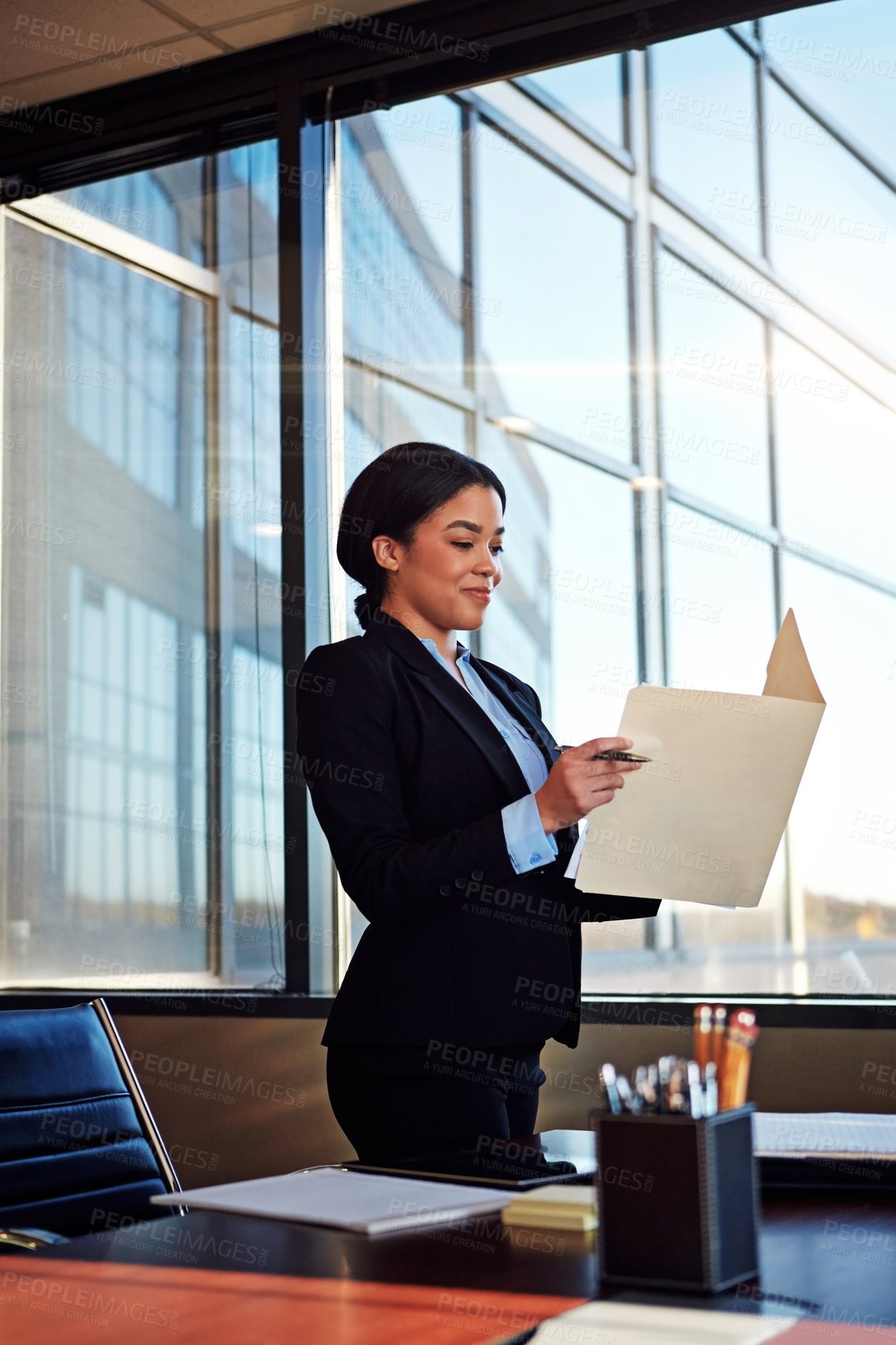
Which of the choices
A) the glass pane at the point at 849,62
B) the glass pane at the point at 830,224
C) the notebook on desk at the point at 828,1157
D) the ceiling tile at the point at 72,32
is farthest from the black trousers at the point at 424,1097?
the ceiling tile at the point at 72,32

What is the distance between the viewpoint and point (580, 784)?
1.60 meters

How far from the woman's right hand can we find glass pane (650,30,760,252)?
170cm

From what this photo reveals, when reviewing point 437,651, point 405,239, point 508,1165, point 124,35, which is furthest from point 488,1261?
point 124,35

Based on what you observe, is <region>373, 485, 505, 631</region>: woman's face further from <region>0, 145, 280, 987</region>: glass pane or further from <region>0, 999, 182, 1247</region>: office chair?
<region>0, 145, 280, 987</region>: glass pane

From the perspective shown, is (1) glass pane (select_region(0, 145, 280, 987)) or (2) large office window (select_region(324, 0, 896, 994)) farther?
(1) glass pane (select_region(0, 145, 280, 987))

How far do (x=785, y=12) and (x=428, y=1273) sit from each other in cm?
278

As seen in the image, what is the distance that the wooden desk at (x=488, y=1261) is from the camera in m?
0.92

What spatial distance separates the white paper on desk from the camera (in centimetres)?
84

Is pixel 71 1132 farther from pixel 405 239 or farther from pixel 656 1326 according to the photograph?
pixel 405 239

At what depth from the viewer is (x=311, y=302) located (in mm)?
3328

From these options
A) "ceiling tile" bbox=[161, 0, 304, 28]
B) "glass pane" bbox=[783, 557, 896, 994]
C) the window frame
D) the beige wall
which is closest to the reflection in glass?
the window frame

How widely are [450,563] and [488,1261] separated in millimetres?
1106

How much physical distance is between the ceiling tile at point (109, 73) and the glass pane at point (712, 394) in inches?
55.2

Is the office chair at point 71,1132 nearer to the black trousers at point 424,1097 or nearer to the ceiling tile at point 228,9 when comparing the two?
the black trousers at point 424,1097
